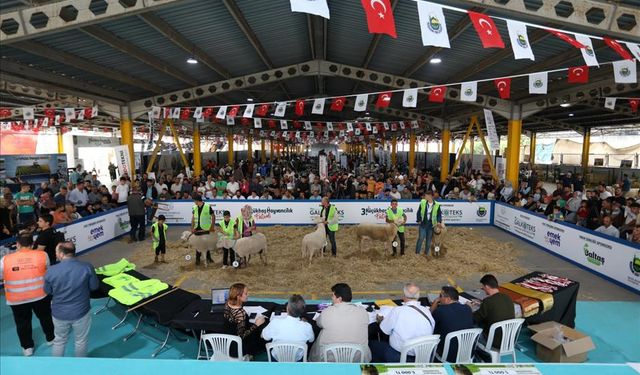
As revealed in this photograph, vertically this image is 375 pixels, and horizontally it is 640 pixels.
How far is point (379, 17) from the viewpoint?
6.25m

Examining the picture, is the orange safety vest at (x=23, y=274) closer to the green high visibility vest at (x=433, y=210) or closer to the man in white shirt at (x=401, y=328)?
the man in white shirt at (x=401, y=328)

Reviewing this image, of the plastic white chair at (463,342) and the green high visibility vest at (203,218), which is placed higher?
the green high visibility vest at (203,218)

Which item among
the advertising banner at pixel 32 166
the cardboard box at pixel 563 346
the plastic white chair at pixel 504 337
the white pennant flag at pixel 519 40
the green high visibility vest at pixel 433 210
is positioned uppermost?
the white pennant flag at pixel 519 40

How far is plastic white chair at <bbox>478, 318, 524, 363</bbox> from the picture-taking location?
490 centimetres

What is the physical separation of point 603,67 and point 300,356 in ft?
47.7

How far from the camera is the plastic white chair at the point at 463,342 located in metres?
4.61

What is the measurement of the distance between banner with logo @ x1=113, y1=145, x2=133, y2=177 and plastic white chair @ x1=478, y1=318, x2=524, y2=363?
16.2 meters

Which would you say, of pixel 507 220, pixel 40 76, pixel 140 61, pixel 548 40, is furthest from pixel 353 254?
pixel 40 76

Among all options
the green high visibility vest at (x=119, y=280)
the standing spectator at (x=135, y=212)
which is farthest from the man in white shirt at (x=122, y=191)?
the green high visibility vest at (x=119, y=280)

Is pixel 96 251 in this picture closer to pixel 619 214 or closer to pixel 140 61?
pixel 140 61

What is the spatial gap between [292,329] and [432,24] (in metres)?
5.52

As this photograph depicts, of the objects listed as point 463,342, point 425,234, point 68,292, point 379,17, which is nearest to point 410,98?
point 425,234

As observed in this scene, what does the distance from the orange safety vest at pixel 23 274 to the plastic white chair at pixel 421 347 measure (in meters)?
5.02

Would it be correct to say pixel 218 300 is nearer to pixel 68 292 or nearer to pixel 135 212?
pixel 68 292
